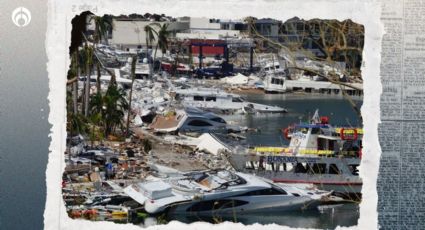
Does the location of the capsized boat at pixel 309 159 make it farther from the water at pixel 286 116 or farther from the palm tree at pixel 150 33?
the palm tree at pixel 150 33

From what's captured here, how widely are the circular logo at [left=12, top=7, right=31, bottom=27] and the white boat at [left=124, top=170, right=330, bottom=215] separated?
84 cm

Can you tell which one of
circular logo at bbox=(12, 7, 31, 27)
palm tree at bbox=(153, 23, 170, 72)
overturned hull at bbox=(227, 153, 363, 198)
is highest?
circular logo at bbox=(12, 7, 31, 27)

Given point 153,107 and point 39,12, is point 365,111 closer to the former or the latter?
point 153,107

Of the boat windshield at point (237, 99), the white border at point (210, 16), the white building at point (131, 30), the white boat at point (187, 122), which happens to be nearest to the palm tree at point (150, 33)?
the white building at point (131, 30)

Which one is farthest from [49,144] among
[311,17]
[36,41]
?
[311,17]

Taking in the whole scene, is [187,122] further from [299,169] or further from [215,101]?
Answer: [299,169]

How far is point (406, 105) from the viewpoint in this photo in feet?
17.5

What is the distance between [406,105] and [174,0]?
3.52 ft

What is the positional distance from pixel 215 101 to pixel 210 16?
421mm

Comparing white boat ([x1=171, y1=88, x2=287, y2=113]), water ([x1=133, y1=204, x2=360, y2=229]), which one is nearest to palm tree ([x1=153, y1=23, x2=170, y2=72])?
white boat ([x1=171, y1=88, x2=287, y2=113])

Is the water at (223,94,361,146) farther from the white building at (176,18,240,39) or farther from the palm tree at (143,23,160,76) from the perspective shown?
the palm tree at (143,23,160,76)

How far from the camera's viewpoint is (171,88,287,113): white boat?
558 cm

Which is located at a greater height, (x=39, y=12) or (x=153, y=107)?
(x=39, y=12)

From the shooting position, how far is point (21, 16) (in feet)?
17.7
